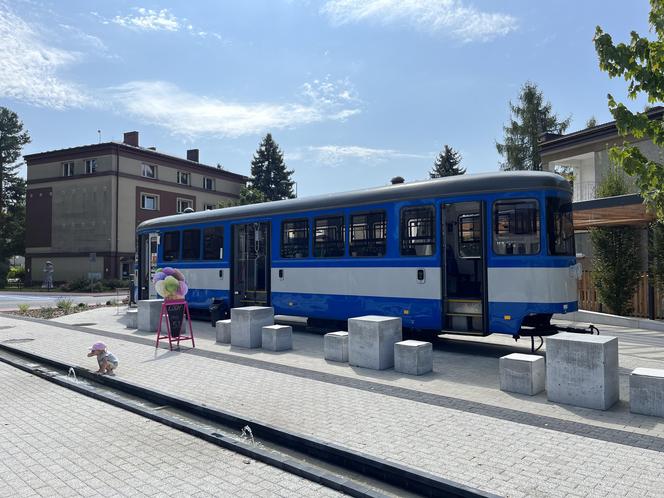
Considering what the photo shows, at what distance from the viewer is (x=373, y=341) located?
873cm

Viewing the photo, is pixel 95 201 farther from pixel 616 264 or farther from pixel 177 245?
pixel 616 264

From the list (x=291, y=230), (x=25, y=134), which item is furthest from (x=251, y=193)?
(x=291, y=230)

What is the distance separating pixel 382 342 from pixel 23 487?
5595 mm

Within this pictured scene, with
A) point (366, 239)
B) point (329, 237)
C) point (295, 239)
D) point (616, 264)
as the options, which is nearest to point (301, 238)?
point (295, 239)

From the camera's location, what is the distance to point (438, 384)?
7629 millimetres

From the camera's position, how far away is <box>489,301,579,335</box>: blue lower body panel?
9031 mm

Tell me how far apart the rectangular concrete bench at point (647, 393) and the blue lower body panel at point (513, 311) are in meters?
2.89

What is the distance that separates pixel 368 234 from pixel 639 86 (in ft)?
19.2

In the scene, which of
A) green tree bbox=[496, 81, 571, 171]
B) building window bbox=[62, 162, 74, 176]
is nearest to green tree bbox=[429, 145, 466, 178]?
green tree bbox=[496, 81, 571, 171]

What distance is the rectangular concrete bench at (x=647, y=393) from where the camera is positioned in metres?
5.96

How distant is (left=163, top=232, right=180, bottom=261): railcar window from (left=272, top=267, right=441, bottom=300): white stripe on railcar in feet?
15.9

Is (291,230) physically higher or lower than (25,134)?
lower

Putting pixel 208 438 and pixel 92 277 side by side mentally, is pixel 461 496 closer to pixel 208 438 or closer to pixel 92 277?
pixel 208 438

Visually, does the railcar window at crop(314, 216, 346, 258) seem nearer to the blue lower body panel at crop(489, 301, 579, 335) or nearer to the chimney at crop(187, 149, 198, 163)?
the blue lower body panel at crop(489, 301, 579, 335)
